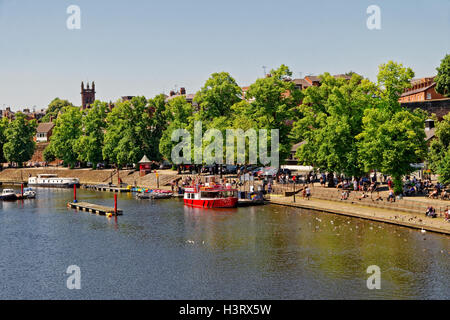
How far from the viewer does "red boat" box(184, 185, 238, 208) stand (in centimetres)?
8806

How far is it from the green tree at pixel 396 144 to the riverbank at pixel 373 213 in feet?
18.8

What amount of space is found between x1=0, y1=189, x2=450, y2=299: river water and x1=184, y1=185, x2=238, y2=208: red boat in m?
5.73

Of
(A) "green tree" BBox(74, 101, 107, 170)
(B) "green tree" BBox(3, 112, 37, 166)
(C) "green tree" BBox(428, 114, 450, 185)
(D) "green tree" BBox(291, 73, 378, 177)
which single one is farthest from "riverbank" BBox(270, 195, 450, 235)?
(B) "green tree" BBox(3, 112, 37, 166)

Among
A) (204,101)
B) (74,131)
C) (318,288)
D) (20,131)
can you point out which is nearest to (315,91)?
(204,101)

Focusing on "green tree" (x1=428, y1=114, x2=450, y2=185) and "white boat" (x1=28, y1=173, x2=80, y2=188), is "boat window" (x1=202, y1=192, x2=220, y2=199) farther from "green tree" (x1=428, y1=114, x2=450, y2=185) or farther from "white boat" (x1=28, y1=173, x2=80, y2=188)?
"white boat" (x1=28, y1=173, x2=80, y2=188)

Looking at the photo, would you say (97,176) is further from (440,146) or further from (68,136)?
(440,146)

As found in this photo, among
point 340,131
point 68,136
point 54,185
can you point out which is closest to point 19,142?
point 68,136

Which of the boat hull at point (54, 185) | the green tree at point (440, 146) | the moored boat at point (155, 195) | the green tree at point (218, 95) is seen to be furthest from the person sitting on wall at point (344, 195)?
the boat hull at point (54, 185)

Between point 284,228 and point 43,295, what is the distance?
31.2 meters

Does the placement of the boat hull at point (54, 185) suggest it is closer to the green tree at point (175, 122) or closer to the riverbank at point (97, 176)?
the riverbank at point (97, 176)

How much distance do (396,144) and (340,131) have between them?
11.5 m

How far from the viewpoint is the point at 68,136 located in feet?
534

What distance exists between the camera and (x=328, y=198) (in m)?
84.2

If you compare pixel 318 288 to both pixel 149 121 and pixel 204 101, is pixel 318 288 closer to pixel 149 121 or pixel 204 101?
pixel 204 101
